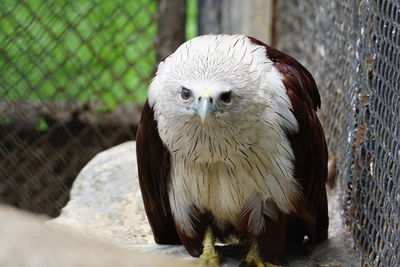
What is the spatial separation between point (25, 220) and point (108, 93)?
18.1 ft

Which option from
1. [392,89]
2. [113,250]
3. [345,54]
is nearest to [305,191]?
[392,89]

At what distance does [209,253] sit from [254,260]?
0.76ft

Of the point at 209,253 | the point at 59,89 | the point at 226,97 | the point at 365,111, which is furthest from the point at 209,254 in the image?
the point at 59,89

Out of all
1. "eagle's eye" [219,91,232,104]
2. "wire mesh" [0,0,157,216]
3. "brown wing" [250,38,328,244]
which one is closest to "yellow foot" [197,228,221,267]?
"brown wing" [250,38,328,244]

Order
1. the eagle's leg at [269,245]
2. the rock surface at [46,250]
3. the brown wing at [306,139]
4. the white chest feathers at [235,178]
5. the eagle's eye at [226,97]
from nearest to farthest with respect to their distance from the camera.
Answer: the rock surface at [46,250] < the eagle's eye at [226,97] < the white chest feathers at [235,178] < the brown wing at [306,139] < the eagle's leg at [269,245]

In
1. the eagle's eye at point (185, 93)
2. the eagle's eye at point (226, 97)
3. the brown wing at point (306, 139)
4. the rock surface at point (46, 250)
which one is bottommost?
the brown wing at point (306, 139)

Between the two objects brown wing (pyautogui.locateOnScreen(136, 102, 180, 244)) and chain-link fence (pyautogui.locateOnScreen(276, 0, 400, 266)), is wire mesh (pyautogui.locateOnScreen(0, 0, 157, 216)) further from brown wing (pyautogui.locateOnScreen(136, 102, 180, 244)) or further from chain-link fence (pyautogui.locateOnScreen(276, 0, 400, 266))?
brown wing (pyautogui.locateOnScreen(136, 102, 180, 244))

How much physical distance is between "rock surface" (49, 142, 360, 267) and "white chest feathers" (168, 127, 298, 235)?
1.25 ft

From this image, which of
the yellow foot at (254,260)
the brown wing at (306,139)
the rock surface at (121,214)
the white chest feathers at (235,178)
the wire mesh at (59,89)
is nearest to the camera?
the white chest feathers at (235,178)

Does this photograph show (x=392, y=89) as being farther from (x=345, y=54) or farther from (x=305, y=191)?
(x=345, y=54)

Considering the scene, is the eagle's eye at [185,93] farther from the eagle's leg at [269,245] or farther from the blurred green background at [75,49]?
the blurred green background at [75,49]

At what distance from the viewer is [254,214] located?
382 centimetres

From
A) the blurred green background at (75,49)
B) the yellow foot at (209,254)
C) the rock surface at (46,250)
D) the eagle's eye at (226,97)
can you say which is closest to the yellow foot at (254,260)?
the yellow foot at (209,254)

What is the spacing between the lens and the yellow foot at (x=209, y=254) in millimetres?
3967
